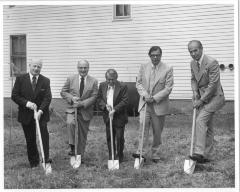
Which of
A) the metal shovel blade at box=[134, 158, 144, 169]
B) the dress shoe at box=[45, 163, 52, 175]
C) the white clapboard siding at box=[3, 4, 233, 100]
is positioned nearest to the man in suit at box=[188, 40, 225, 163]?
the metal shovel blade at box=[134, 158, 144, 169]

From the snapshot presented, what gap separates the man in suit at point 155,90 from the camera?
6.39 meters

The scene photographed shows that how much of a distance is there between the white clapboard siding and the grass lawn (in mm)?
3020

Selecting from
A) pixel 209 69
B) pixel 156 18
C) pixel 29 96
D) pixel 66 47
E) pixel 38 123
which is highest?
pixel 156 18

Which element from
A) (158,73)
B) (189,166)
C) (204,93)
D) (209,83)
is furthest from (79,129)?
(209,83)

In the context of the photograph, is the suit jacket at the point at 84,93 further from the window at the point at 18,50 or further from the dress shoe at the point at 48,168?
the window at the point at 18,50

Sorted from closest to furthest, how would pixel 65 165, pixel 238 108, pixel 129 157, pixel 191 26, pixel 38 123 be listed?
1. pixel 238 108
2. pixel 38 123
3. pixel 65 165
4. pixel 129 157
5. pixel 191 26

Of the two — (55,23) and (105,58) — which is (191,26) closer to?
(105,58)

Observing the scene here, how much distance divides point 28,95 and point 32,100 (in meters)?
0.10

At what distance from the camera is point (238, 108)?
5.57m

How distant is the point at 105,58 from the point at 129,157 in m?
5.71

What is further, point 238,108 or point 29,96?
point 29,96

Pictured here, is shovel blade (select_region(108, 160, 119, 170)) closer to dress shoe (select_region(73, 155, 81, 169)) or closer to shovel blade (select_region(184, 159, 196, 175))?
dress shoe (select_region(73, 155, 81, 169))

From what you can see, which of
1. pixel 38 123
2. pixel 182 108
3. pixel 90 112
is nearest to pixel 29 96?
pixel 38 123

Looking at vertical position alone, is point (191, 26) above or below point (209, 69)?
above
